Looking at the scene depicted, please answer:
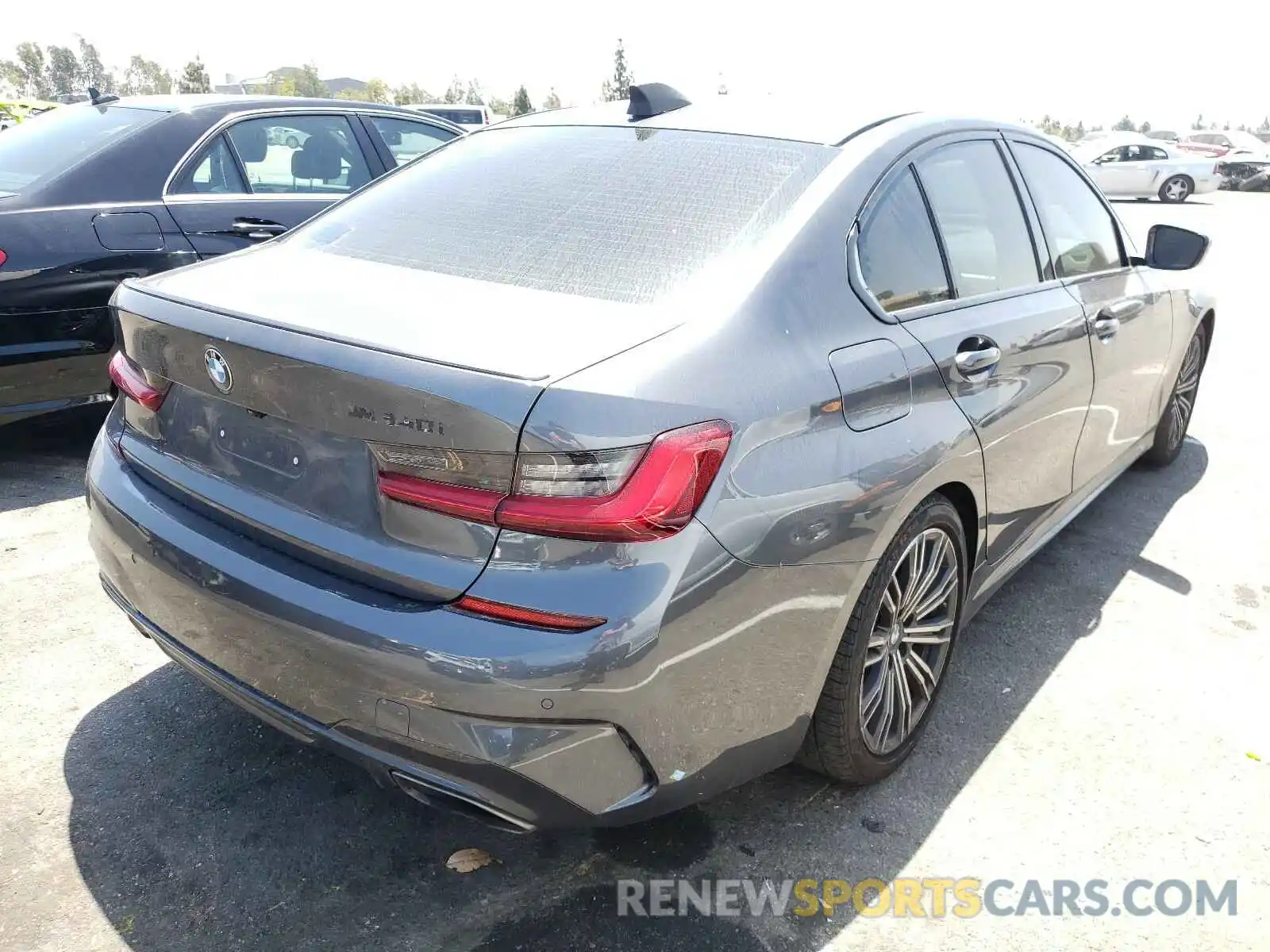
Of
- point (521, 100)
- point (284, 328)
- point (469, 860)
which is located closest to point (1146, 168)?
point (469, 860)

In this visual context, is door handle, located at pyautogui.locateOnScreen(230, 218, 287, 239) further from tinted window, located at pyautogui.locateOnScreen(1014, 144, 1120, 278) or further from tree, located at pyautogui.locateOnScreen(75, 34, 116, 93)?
tree, located at pyautogui.locateOnScreen(75, 34, 116, 93)

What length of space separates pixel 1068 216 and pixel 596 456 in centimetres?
248

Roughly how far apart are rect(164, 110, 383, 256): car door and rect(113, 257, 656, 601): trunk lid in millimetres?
2662

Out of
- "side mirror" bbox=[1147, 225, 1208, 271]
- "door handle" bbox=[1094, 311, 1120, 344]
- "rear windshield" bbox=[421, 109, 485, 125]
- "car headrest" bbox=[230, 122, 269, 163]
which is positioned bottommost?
"rear windshield" bbox=[421, 109, 485, 125]

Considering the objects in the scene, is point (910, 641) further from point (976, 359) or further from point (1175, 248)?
point (1175, 248)

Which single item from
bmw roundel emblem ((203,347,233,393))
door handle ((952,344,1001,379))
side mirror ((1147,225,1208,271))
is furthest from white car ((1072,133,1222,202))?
bmw roundel emblem ((203,347,233,393))

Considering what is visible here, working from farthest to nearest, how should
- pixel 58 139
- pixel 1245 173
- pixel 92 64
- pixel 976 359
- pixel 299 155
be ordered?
pixel 92 64, pixel 1245 173, pixel 299 155, pixel 58 139, pixel 976 359

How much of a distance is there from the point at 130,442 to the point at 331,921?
1.18 m

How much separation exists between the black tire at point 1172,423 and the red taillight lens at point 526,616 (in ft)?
12.4

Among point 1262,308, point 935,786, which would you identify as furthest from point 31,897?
point 1262,308

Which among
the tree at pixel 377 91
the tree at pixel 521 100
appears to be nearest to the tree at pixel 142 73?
the tree at pixel 377 91

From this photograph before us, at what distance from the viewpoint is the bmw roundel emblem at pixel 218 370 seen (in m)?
1.97

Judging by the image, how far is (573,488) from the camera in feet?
5.51

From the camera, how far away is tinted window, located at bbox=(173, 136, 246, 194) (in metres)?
4.64
